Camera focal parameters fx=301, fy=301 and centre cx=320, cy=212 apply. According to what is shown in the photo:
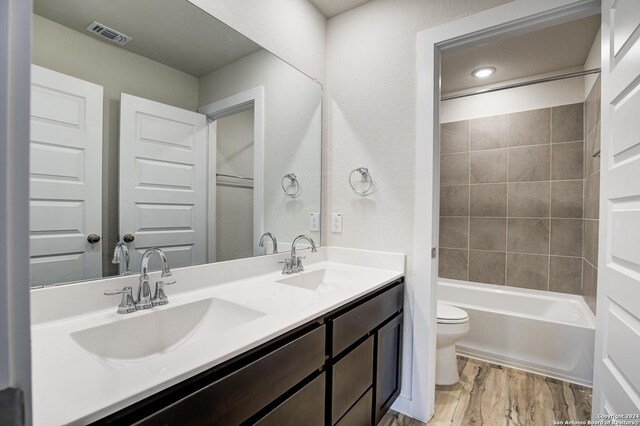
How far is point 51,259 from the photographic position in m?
0.91

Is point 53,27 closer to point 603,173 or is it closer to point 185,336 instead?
point 185,336

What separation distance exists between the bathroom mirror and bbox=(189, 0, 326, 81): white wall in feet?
0.18

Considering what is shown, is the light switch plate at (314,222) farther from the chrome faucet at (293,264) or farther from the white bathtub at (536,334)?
the white bathtub at (536,334)

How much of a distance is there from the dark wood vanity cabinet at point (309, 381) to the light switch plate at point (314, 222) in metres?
0.61

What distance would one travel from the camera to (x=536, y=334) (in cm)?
215

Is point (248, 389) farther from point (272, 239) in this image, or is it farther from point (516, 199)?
point (516, 199)

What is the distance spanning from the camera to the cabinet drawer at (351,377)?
1.12 meters

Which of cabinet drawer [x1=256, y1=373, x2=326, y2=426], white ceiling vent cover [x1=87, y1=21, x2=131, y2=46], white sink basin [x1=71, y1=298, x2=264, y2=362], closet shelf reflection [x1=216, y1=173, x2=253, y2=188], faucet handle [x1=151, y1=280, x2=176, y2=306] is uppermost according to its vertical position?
white ceiling vent cover [x1=87, y1=21, x2=131, y2=46]

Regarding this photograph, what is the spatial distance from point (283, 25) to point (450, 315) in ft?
6.83

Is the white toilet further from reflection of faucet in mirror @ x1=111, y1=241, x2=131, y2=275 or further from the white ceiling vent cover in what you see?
the white ceiling vent cover

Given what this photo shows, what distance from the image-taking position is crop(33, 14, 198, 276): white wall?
0.91 m

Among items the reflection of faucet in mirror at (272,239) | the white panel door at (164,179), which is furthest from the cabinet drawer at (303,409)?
the reflection of faucet in mirror at (272,239)

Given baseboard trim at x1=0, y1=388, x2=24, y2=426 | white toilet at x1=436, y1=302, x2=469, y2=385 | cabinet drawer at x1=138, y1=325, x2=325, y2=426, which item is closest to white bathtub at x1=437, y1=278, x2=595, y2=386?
white toilet at x1=436, y1=302, x2=469, y2=385

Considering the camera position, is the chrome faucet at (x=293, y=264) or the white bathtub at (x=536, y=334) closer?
the chrome faucet at (x=293, y=264)
